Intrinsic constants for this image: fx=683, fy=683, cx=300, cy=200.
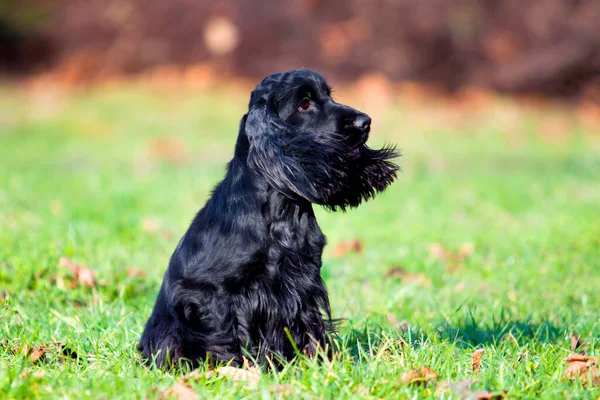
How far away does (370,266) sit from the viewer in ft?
16.6

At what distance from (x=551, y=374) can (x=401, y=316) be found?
124 cm

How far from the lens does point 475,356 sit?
9.17 feet

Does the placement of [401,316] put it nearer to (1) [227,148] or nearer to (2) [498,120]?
(1) [227,148]

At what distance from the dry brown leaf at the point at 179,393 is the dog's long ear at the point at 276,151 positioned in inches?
34.4

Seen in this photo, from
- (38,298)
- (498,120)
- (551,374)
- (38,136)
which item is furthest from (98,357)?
(498,120)

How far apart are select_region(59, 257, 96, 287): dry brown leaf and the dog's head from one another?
5.56 ft

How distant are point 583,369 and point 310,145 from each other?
1.39 metres

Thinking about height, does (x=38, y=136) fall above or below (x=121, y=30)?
below

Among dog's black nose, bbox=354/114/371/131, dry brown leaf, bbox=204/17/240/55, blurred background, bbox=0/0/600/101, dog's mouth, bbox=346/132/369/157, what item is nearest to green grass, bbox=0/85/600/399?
dog's mouth, bbox=346/132/369/157

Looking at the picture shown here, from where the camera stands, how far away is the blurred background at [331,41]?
1585 centimetres

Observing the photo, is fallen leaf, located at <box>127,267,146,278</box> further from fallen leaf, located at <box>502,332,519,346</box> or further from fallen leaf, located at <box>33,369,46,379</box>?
fallen leaf, located at <box>502,332,519,346</box>

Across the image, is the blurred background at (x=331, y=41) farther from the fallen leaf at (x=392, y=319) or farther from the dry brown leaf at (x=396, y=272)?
the fallen leaf at (x=392, y=319)

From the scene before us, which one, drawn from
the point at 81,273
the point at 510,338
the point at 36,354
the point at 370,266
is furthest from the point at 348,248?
the point at 36,354

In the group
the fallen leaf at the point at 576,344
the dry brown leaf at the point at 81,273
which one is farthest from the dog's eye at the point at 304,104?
the dry brown leaf at the point at 81,273
